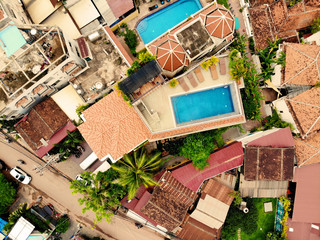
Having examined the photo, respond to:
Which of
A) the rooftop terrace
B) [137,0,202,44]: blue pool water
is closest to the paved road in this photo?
the rooftop terrace

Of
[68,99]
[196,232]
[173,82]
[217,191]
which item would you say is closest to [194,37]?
[173,82]

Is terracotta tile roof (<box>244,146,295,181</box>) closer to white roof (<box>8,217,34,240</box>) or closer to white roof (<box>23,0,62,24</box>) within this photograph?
white roof (<box>8,217,34,240</box>)

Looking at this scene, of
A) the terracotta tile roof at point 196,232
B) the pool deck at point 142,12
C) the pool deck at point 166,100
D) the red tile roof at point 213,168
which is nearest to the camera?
the pool deck at point 166,100

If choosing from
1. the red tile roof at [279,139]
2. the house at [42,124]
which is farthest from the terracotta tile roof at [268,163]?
the house at [42,124]

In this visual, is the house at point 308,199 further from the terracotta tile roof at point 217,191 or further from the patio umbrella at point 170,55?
the patio umbrella at point 170,55

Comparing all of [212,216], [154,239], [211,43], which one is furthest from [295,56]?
[154,239]

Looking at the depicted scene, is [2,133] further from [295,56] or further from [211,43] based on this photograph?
[295,56]

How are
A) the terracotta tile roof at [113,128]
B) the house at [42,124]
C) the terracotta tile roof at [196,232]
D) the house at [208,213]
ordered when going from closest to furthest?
the terracotta tile roof at [113,128] → the house at [42,124] → the house at [208,213] → the terracotta tile roof at [196,232]

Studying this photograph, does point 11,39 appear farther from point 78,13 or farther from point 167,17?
point 167,17

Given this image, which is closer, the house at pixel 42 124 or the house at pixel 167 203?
the house at pixel 167 203
